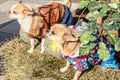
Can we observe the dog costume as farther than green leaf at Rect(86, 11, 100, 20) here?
Yes

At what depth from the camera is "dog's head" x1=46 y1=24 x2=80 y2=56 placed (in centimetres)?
278

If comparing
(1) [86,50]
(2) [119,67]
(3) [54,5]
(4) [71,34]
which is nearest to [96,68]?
(2) [119,67]

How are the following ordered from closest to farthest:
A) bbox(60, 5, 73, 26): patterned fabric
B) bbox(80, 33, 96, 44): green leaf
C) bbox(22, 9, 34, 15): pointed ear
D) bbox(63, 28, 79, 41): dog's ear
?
bbox(80, 33, 96, 44): green leaf, bbox(63, 28, 79, 41): dog's ear, bbox(22, 9, 34, 15): pointed ear, bbox(60, 5, 73, 26): patterned fabric

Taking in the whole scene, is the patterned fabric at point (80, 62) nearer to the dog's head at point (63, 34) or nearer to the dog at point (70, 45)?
the dog at point (70, 45)

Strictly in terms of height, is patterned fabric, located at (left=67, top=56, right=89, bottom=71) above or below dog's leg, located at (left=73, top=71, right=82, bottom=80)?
above

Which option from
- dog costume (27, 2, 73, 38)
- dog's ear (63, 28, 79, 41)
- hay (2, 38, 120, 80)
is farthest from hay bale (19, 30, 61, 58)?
dog's ear (63, 28, 79, 41)

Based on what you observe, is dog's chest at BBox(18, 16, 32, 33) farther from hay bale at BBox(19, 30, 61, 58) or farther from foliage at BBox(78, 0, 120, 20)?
foliage at BBox(78, 0, 120, 20)

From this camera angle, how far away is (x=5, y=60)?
3748mm

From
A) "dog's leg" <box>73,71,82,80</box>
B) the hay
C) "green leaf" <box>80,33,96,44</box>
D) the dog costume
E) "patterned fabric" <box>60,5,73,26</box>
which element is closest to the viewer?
"green leaf" <box>80,33,96,44</box>

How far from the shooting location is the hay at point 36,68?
319 centimetres

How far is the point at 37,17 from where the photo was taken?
3611 millimetres

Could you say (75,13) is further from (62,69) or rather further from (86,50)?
(86,50)

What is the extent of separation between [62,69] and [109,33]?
156 cm

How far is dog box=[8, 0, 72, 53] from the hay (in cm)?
18
